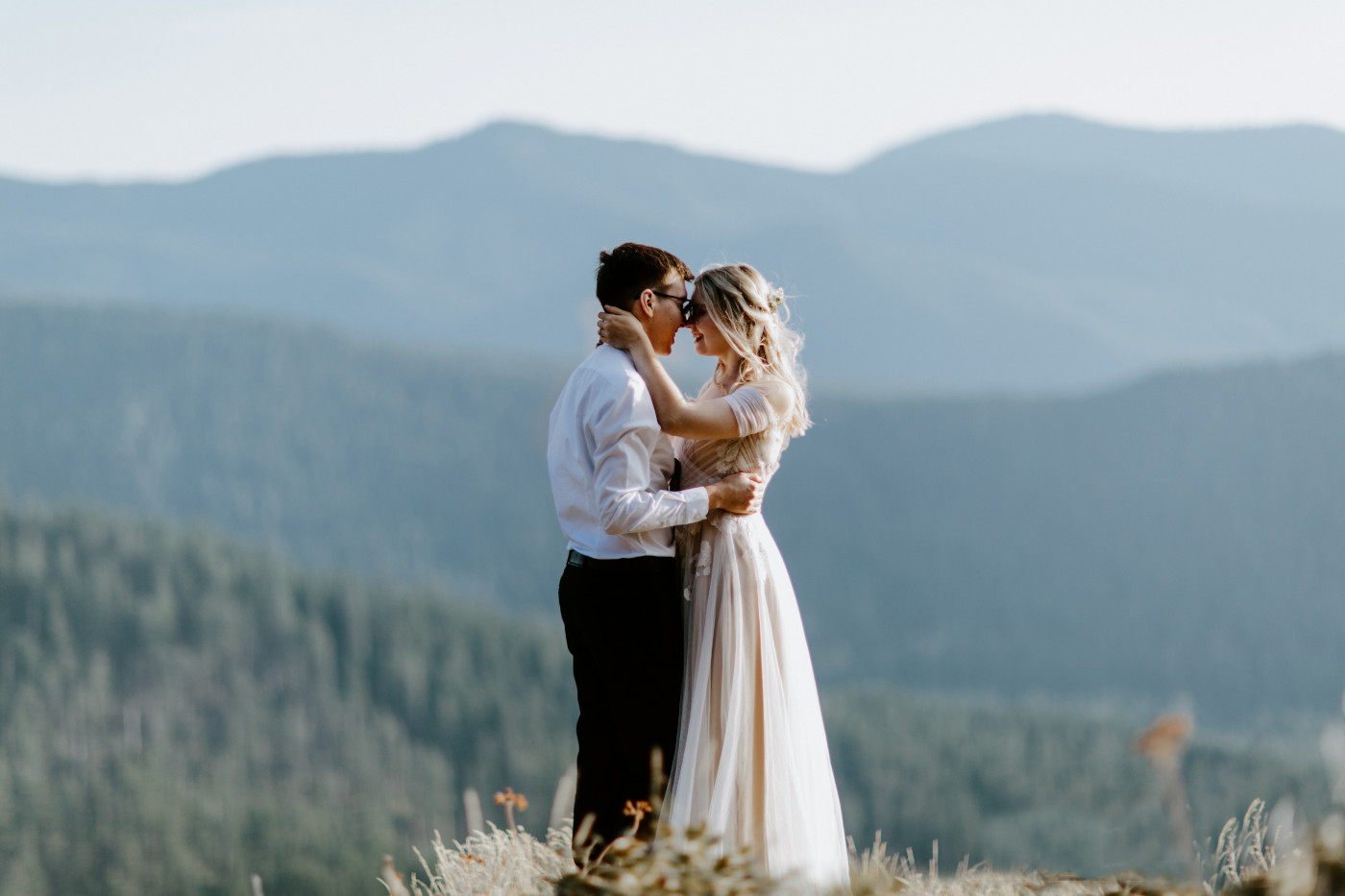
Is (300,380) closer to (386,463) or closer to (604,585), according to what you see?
(386,463)

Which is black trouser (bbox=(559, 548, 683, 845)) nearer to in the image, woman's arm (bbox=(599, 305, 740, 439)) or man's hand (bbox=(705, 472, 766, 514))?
man's hand (bbox=(705, 472, 766, 514))

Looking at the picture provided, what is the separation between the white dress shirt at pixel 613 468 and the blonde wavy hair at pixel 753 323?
0.39 meters

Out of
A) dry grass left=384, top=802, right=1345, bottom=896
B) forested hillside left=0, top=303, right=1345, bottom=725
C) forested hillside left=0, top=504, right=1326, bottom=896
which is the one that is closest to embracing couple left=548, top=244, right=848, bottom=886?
dry grass left=384, top=802, right=1345, bottom=896

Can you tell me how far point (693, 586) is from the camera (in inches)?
182

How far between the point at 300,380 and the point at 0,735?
9069 cm

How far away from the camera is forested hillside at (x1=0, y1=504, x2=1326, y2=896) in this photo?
205 ft

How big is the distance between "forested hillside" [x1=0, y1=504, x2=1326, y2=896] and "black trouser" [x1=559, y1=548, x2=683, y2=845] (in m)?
56.4

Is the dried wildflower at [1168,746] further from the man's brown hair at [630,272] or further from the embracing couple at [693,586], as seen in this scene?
the man's brown hair at [630,272]

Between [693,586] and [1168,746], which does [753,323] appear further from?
[1168,746]

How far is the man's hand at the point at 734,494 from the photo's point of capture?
14.7ft

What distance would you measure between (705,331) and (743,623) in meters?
1.05

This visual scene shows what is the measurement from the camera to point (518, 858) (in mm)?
4566

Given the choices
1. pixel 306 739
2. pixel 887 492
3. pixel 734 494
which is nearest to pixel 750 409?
pixel 734 494

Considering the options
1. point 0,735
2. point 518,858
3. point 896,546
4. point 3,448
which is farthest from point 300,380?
point 518,858
